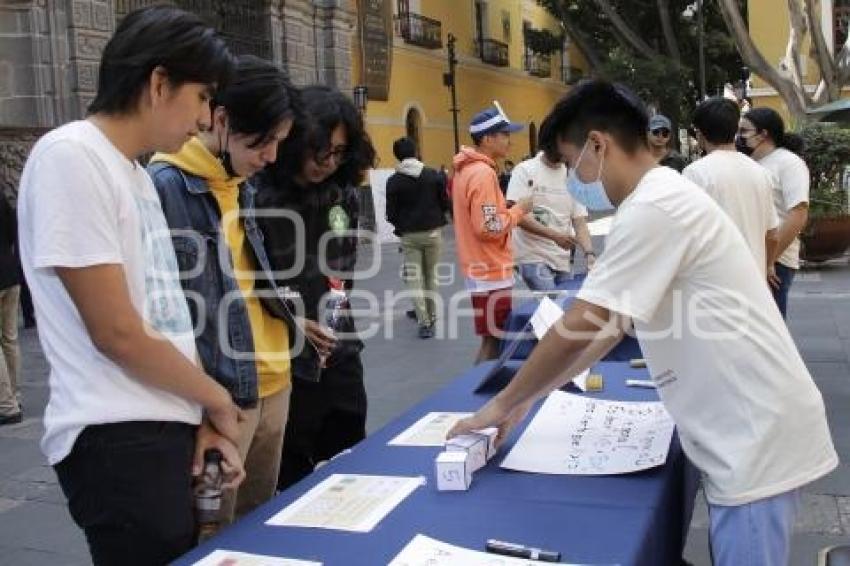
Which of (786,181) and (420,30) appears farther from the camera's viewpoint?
(420,30)

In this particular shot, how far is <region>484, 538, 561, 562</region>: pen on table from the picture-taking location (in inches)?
65.2

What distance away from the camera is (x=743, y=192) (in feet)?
13.9

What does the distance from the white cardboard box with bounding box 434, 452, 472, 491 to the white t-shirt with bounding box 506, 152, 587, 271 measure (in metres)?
3.87

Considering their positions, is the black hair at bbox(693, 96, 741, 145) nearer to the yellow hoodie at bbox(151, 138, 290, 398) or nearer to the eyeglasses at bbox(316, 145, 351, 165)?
the eyeglasses at bbox(316, 145, 351, 165)

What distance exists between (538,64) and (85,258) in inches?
1336

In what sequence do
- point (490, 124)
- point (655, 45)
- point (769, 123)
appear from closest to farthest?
1. point (769, 123)
2. point (490, 124)
3. point (655, 45)

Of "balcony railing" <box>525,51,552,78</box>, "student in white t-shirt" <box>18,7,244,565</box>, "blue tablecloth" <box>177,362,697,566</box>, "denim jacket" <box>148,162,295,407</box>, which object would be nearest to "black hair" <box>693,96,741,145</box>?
"blue tablecloth" <box>177,362,697,566</box>

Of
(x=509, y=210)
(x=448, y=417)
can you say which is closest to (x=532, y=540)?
(x=448, y=417)

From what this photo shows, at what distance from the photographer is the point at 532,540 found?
1761 mm

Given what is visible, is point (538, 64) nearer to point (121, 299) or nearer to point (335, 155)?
point (335, 155)

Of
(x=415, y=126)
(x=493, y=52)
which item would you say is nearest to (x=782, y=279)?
(x=415, y=126)

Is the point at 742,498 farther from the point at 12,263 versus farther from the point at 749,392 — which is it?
the point at 12,263

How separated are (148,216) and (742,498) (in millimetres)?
1320

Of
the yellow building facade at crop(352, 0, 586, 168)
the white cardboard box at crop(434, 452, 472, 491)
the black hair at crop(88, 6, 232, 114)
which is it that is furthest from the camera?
the yellow building facade at crop(352, 0, 586, 168)
